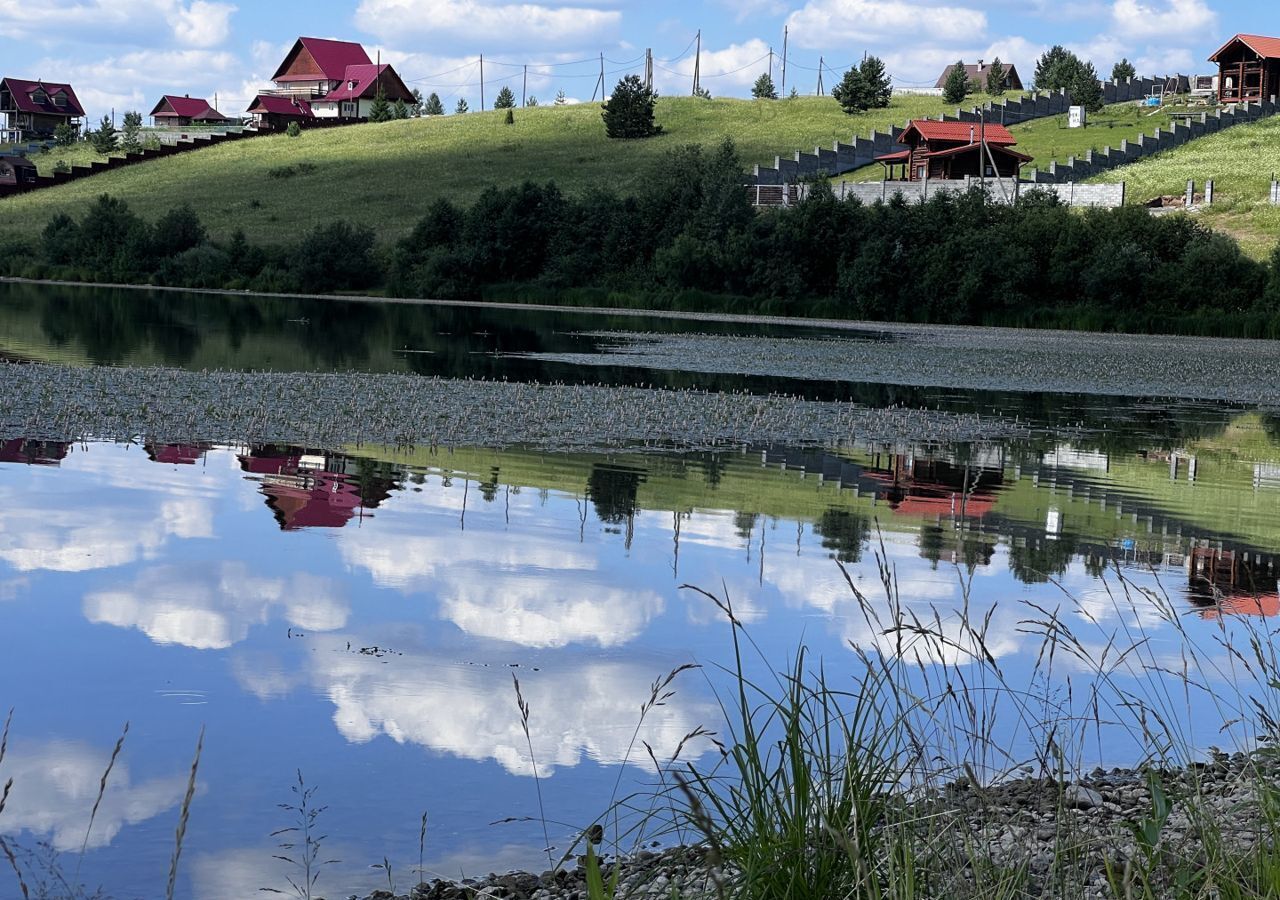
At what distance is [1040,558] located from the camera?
1242 cm

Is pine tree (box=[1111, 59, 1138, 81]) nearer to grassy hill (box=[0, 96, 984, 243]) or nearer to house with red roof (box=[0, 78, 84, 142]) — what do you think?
grassy hill (box=[0, 96, 984, 243])

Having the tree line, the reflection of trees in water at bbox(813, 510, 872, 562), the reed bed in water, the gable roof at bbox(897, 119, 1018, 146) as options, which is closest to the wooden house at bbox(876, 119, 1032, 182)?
the gable roof at bbox(897, 119, 1018, 146)

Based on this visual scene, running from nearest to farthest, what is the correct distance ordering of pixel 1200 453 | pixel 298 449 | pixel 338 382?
pixel 298 449, pixel 1200 453, pixel 338 382

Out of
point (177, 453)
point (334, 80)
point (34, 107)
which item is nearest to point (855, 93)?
point (334, 80)

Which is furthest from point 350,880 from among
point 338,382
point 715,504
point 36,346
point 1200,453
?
point 36,346

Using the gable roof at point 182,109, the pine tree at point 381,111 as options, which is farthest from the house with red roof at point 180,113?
the pine tree at point 381,111

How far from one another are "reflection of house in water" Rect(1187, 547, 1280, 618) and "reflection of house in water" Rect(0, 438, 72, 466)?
11.4 meters

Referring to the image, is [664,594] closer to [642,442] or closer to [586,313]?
[642,442]

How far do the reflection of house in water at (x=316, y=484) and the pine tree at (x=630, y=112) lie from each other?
8694 cm

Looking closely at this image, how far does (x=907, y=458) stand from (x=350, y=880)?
14.1 meters

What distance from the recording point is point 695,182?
69500 millimetres

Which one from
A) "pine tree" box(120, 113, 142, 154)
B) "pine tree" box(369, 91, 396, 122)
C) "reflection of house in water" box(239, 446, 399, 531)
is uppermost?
"pine tree" box(369, 91, 396, 122)

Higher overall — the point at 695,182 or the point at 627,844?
the point at 695,182

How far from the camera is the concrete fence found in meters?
77.5
